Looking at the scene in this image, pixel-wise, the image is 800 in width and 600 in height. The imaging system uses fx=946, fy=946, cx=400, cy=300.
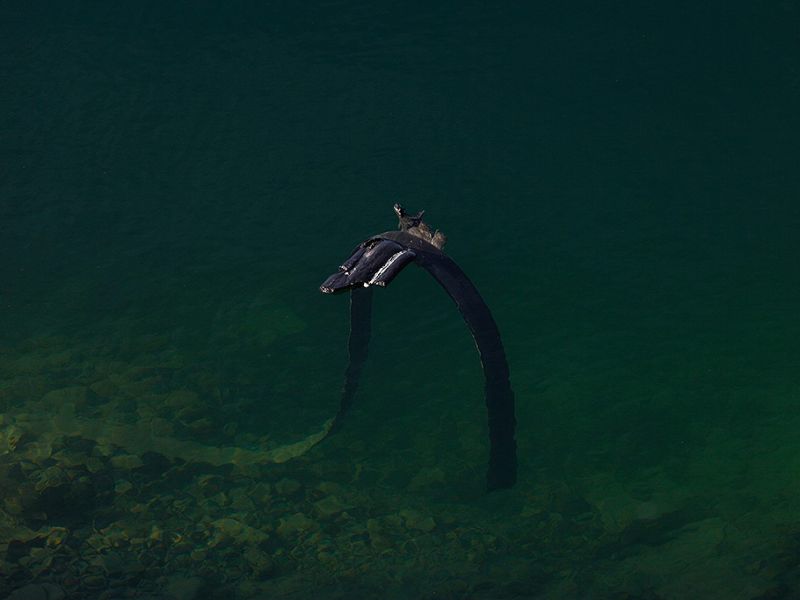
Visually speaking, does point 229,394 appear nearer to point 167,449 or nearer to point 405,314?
point 167,449

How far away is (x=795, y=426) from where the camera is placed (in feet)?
17.3

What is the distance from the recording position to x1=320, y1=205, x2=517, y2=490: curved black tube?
12.9 ft

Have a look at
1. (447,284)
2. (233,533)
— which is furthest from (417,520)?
(447,284)

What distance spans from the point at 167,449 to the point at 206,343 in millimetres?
905

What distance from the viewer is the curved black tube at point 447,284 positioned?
3.92m

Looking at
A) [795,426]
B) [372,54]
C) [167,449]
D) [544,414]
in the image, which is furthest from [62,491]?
[372,54]

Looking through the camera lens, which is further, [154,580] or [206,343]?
[206,343]

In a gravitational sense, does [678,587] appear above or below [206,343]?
below

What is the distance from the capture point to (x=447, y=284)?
4125 mm

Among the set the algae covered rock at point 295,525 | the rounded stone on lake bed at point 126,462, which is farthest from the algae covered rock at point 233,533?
the rounded stone on lake bed at point 126,462

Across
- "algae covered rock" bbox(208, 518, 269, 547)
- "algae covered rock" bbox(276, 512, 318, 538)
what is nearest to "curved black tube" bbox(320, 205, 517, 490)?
"algae covered rock" bbox(276, 512, 318, 538)

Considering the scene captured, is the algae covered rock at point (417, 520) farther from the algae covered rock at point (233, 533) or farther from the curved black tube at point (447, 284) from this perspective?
the algae covered rock at point (233, 533)

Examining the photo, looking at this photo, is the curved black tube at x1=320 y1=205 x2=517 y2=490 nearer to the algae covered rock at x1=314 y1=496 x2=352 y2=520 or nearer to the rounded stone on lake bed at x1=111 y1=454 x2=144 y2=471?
the algae covered rock at x1=314 y1=496 x2=352 y2=520

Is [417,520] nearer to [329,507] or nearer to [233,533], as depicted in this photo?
[329,507]
